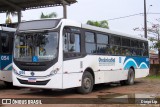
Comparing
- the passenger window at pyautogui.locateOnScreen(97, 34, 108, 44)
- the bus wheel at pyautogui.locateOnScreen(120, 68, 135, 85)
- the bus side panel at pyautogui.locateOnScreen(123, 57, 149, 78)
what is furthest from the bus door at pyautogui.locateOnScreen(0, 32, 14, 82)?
the bus wheel at pyautogui.locateOnScreen(120, 68, 135, 85)

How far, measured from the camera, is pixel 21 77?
13.6 meters

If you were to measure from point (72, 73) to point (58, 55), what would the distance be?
1.05 m

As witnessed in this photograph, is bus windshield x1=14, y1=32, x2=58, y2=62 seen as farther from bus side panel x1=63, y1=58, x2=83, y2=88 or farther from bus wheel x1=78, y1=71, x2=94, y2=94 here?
bus wheel x1=78, y1=71, x2=94, y2=94

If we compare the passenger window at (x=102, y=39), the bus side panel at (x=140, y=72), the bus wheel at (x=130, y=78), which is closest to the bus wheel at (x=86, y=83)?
the passenger window at (x=102, y=39)

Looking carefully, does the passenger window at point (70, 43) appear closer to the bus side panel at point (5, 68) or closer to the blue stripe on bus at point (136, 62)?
the bus side panel at point (5, 68)

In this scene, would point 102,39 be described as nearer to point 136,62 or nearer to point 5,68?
→ point 5,68

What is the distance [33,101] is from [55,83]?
1226mm

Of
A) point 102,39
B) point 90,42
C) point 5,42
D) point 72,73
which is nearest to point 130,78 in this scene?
point 102,39

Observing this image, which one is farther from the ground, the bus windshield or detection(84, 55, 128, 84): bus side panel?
the bus windshield

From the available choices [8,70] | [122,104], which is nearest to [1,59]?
[8,70]

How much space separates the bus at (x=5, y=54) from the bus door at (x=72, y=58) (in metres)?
3.88

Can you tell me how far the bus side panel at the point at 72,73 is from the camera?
43.5ft

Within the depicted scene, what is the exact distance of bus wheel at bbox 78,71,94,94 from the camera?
1441cm

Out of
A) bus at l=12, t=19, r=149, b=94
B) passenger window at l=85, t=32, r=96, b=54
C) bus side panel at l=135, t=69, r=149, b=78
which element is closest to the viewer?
bus at l=12, t=19, r=149, b=94
